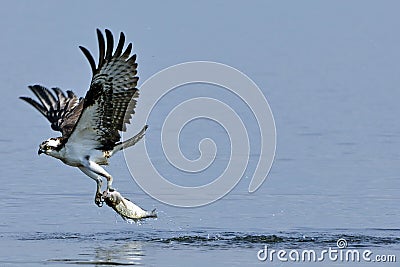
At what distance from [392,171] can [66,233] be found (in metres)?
4.78

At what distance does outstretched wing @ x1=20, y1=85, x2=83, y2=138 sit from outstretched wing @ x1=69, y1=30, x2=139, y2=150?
126 cm

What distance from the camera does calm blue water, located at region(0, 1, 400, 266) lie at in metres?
12.7

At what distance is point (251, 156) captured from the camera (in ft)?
55.1

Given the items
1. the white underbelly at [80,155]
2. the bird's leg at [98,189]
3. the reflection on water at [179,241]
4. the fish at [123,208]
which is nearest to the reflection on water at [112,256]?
the reflection on water at [179,241]

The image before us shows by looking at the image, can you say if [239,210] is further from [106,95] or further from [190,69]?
[190,69]

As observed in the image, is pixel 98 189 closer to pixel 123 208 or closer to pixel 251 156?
pixel 123 208

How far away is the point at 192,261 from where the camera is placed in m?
11.8

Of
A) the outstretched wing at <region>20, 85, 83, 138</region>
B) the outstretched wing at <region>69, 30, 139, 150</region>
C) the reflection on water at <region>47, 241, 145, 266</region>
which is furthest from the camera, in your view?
the outstretched wing at <region>20, 85, 83, 138</region>

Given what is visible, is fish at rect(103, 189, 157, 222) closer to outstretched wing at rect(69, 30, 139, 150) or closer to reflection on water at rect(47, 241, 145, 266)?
reflection on water at rect(47, 241, 145, 266)

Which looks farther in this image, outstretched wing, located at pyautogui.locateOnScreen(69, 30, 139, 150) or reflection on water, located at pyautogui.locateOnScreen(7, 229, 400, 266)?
outstretched wing, located at pyautogui.locateOnScreen(69, 30, 139, 150)

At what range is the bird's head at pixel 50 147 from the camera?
13.1 metres

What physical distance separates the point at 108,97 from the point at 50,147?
85 centimetres

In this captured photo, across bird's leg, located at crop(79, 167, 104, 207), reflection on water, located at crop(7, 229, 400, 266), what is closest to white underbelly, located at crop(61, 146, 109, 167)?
bird's leg, located at crop(79, 167, 104, 207)

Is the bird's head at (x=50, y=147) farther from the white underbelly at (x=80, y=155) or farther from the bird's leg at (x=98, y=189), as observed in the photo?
the bird's leg at (x=98, y=189)
